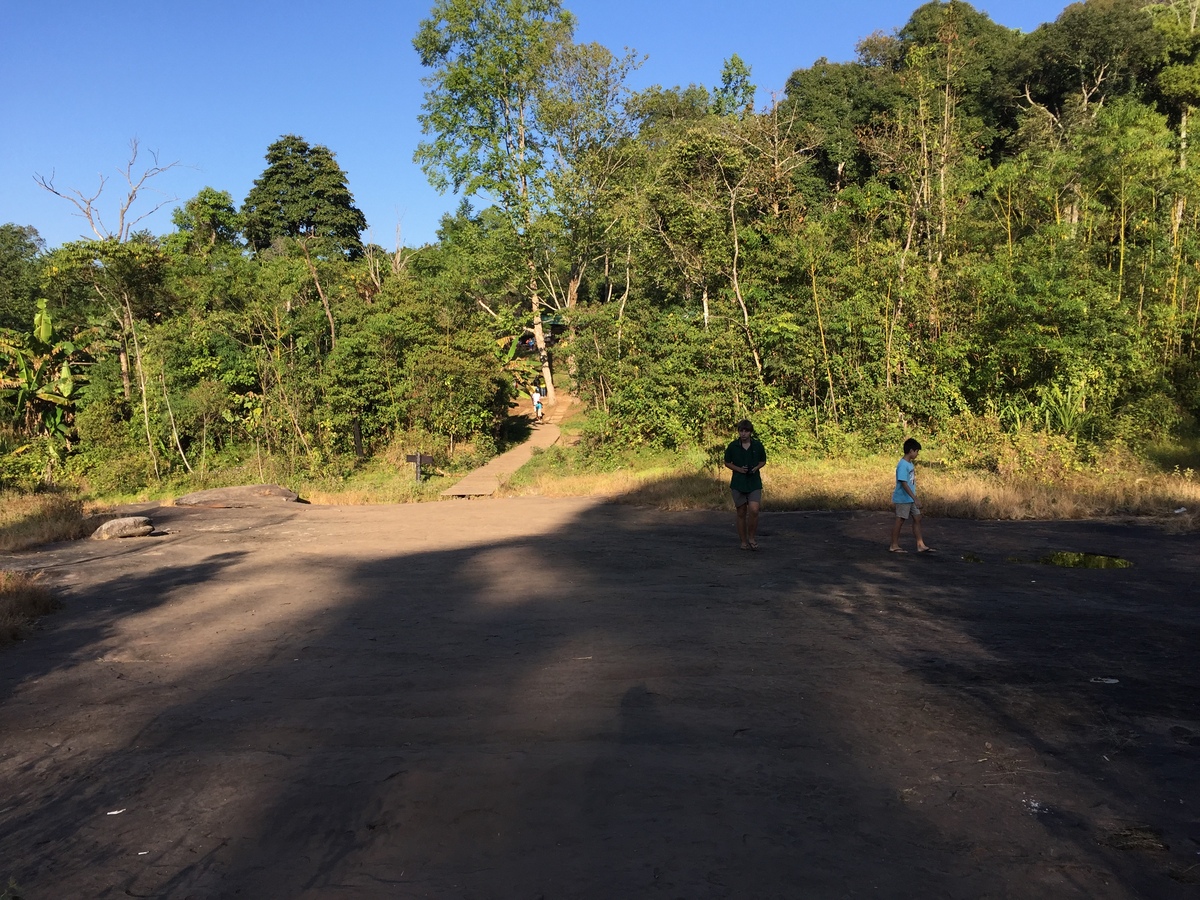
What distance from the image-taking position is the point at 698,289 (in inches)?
1032

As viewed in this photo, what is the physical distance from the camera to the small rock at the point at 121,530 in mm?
16547

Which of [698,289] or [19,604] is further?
[698,289]

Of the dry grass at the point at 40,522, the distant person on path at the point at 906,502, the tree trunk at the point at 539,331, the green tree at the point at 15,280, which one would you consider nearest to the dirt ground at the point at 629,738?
the distant person on path at the point at 906,502

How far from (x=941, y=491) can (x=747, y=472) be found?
483 cm

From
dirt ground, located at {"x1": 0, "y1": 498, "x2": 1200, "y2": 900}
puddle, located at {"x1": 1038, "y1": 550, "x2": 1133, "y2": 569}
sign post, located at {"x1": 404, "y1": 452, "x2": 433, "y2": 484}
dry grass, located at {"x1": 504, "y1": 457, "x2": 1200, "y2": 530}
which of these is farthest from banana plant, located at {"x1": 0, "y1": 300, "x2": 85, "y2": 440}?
puddle, located at {"x1": 1038, "y1": 550, "x2": 1133, "y2": 569}

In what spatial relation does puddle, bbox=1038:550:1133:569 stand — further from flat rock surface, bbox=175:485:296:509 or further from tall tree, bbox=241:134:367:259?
tall tree, bbox=241:134:367:259

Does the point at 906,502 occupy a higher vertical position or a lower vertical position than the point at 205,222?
lower

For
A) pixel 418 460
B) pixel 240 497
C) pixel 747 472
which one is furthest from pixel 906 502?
pixel 240 497

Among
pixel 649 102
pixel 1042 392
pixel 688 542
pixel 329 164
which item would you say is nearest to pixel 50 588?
pixel 688 542

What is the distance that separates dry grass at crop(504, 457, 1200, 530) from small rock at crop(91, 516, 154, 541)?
9.31m

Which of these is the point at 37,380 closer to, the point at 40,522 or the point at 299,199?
the point at 40,522

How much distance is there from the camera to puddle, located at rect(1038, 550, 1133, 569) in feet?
31.9

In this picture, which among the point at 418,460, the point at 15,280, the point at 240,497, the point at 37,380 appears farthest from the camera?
the point at 15,280

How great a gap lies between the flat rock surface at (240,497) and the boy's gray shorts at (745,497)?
14.4 metres
